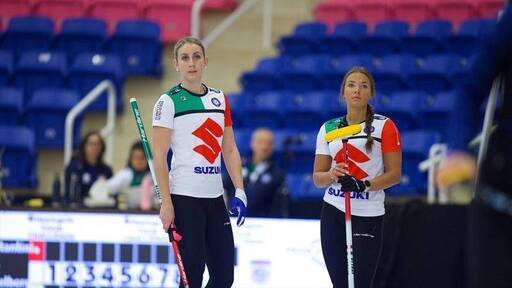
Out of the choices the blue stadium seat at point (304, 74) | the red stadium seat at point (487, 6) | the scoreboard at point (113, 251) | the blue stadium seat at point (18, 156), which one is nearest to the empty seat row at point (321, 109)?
the blue stadium seat at point (304, 74)

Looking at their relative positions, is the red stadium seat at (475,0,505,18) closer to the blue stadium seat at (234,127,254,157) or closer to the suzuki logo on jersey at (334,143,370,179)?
the blue stadium seat at (234,127,254,157)

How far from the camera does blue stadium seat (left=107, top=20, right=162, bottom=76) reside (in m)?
13.8

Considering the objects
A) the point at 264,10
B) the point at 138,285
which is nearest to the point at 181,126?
the point at 138,285

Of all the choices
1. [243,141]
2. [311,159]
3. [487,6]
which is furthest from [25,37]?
[487,6]

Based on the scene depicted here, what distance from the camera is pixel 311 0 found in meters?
16.0

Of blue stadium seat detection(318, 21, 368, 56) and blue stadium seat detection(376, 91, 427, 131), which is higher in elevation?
blue stadium seat detection(318, 21, 368, 56)

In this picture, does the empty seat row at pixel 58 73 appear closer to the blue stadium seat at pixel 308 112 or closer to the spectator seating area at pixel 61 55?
the spectator seating area at pixel 61 55

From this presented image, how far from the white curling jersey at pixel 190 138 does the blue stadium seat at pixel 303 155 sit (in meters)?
5.47

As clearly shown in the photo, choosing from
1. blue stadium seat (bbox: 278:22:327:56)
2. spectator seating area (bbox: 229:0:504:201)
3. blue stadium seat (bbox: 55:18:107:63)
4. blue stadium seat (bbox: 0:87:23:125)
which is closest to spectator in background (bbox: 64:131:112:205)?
spectator seating area (bbox: 229:0:504:201)

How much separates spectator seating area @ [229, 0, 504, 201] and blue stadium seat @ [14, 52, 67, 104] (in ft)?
6.59

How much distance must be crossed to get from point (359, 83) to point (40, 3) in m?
9.19

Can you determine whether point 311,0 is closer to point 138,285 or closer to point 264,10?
point 264,10

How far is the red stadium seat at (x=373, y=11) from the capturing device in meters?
15.3

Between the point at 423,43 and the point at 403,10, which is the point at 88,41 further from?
the point at 403,10
